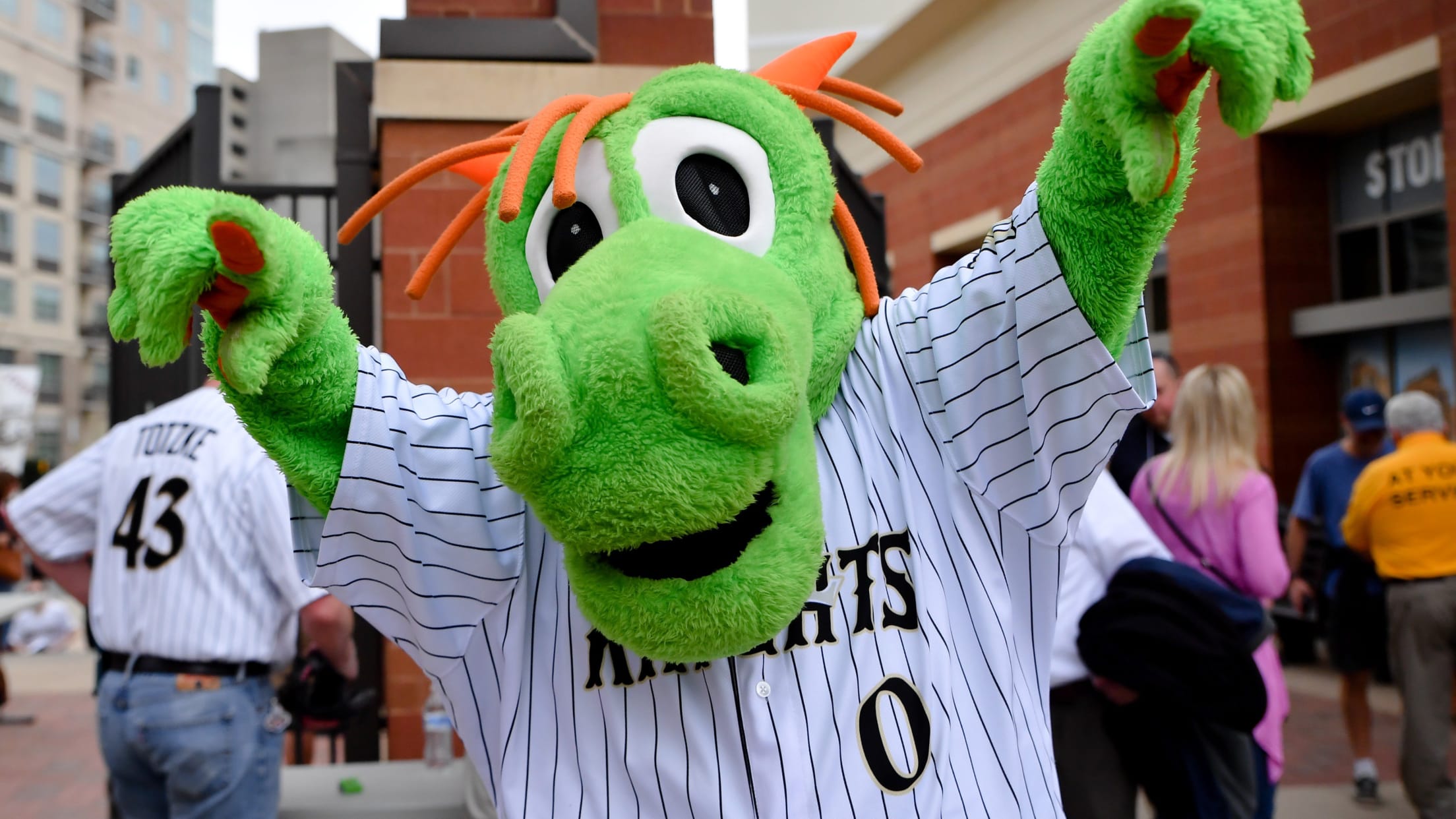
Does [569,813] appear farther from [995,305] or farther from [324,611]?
[324,611]

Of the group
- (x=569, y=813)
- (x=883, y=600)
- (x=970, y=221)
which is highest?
(x=970, y=221)

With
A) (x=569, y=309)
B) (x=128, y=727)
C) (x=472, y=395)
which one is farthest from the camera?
(x=128, y=727)

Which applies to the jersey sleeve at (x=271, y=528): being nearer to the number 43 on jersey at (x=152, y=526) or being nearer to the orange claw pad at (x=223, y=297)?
the number 43 on jersey at (x=152, y=526)

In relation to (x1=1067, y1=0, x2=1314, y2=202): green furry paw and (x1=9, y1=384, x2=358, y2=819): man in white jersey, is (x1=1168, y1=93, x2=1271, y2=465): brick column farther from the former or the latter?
(x1=1067, y1=0, x2=1314, y2=202): green furry paw

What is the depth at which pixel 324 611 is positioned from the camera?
10.8 ft

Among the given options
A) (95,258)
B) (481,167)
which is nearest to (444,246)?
(481,167)

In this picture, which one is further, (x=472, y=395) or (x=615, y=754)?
(x=472, y=395)

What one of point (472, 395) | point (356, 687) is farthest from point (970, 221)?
point (472, 395)

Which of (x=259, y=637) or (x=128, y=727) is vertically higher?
(x=259, y=637)

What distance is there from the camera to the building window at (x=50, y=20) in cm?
4422

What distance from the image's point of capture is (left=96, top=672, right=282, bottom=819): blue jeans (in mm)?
3113

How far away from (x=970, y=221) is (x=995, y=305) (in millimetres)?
13078

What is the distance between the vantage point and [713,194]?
139cm

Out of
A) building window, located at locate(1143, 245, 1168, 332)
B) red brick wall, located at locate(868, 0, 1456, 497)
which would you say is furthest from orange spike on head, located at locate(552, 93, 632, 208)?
building window, located at locate(1143, 245, 1168, 332)
